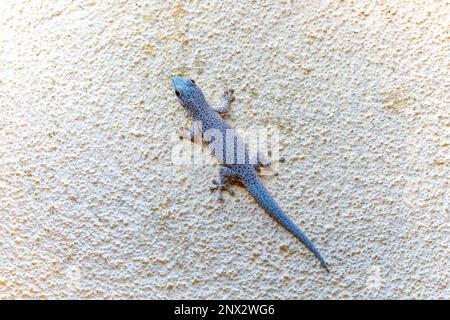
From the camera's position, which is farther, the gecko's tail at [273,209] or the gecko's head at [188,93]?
the gecko's head at [188,93]

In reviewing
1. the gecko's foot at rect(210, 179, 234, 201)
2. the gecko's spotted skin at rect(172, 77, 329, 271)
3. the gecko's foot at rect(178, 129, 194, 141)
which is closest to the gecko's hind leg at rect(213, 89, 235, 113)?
the gecko's spotted skin at rect(172, 77, 329, 271)

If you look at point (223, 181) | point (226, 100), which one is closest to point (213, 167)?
point (223, 181)

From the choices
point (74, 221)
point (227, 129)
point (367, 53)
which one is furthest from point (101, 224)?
point (367, 53)

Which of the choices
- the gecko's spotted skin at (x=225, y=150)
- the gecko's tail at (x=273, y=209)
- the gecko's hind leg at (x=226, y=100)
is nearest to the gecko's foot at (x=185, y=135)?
the gecko's spotted skin at (x=225, y=150)

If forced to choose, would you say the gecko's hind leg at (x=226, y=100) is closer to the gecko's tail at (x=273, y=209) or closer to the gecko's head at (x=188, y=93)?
the gecko's head at (x=188, y=93)

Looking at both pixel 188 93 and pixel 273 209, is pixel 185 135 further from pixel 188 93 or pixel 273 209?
pixel 273 209

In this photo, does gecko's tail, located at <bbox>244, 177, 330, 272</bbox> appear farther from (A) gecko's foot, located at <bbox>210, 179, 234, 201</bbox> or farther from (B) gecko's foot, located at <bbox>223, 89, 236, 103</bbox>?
(B) gecko's foot, located at <bbox>223, 89, 236, 103</bbox>
